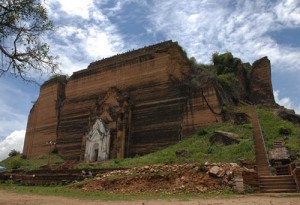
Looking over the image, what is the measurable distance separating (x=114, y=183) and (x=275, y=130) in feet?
38.3

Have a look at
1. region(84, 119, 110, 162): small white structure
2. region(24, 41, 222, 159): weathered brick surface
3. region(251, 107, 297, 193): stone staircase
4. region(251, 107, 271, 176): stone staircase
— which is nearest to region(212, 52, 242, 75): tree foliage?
region(24, 41, 222, 159): weathered brick surface

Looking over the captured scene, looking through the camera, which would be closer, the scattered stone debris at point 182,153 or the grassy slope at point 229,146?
the grassy slope at point 229,146

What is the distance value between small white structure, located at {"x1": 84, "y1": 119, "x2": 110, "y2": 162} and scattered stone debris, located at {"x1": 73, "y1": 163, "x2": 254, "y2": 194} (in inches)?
504

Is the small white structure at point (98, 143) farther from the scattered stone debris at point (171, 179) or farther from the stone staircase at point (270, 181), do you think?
the stone staircase at point (270, 181)

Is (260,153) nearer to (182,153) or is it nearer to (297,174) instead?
(297,174)

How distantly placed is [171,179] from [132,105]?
16068 millimetres

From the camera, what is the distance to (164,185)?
564 inches

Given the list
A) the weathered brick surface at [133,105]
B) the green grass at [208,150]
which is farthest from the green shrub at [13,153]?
the green grass at [208,150]

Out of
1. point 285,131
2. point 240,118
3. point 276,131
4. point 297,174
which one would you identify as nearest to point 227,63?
point 240,118

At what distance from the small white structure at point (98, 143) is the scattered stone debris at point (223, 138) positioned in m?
10.7

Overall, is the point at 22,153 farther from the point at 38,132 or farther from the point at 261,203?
the point at 261,203

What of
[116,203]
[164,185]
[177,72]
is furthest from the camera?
[177,72]

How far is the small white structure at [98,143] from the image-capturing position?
29922mm

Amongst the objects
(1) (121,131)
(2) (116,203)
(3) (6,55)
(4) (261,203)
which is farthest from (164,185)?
(1) (121,131)
